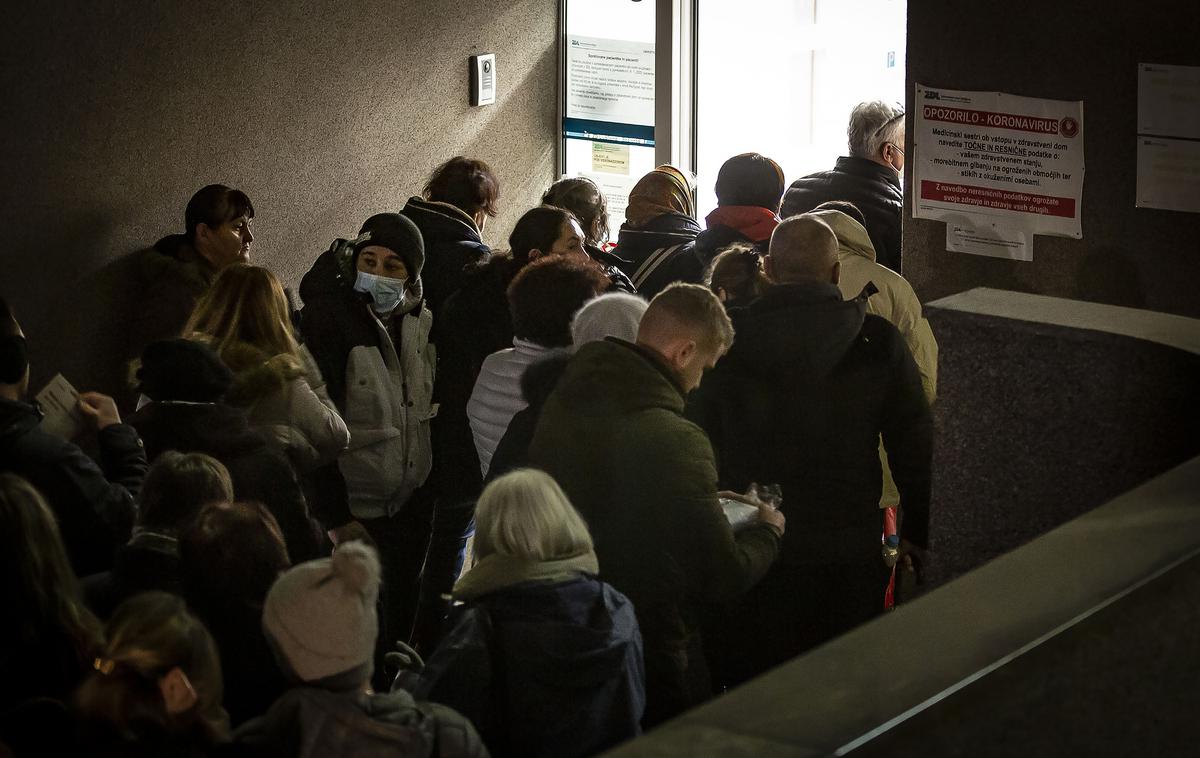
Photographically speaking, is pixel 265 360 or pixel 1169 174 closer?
pixel 265 360

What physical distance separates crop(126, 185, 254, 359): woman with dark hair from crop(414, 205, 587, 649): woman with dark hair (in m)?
1.50

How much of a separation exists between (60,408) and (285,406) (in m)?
0.59

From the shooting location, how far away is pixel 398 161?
7855mm

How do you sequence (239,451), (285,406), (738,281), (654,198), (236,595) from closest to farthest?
1. (236,595)
2. (239,451)
3. (285,406)
4. (738,281)
5. (654,198)

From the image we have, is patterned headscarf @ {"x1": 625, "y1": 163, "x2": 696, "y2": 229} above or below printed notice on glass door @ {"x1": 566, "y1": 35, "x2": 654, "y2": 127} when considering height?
below

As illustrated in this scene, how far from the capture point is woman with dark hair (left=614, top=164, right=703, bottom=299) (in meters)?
5.31

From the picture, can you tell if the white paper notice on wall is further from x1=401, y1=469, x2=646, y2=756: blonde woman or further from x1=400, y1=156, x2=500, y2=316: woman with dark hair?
x1=401, y1=469, x2=646, y2=756: blonde woman

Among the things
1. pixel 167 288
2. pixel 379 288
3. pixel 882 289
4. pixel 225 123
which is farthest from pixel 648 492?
pixel 225 123

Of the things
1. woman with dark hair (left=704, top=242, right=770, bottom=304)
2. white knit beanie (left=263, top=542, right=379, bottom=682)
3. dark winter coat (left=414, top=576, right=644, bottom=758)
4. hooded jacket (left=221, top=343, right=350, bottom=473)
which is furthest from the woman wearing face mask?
white knit beanie (left=263, top=542, right=379, bottom=682)

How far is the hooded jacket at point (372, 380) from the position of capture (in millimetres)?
4441

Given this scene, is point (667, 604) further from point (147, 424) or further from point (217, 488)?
point (147, 424)

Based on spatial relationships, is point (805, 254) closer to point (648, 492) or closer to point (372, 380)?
point (648, 492)

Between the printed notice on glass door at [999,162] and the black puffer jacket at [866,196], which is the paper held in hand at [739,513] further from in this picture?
the black puffer jacket at [866,196]

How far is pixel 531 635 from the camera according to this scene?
2883 millimetres
